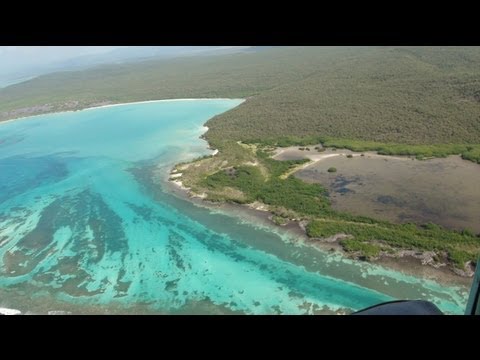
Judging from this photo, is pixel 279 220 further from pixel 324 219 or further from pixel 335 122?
pixel 335 122

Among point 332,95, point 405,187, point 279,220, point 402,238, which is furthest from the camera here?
point 332,95

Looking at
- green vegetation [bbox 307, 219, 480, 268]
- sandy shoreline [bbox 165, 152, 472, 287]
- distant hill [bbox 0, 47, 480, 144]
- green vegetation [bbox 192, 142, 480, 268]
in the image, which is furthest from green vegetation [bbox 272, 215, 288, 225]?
distant hill [bbox 0, 47, 480, 144]

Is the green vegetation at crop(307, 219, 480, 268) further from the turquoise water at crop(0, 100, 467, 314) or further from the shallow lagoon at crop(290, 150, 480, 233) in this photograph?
the turquoise water at crop(0, 100, 467, 314)

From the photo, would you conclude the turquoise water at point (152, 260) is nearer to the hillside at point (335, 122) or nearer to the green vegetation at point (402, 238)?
the green vegetation at point (402, 238)

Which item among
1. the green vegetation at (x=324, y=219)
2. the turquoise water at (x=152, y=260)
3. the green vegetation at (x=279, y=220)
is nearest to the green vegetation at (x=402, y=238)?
the green vegetation at (x=324, y=219)

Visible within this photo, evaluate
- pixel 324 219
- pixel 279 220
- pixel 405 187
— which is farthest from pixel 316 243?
pixel 405 187
